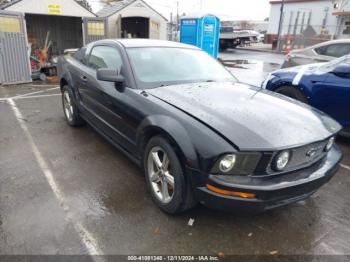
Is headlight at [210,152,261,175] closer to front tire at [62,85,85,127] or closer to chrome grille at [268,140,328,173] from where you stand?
chrome grille at [268,140,328,173]

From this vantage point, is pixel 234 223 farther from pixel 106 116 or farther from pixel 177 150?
pixel 106 116

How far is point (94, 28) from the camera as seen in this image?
11219 millimetres

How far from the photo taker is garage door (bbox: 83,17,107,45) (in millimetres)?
11094

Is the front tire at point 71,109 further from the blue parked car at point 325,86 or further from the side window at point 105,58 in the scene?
the blue parked car at point 325,86

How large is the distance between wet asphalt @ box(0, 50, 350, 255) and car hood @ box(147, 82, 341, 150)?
34.8 inches

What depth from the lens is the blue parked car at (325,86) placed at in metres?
4.46

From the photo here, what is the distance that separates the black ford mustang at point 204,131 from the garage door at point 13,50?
20.3ft

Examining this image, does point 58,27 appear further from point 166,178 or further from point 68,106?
point 166,178

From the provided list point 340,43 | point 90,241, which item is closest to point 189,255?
point 90,241

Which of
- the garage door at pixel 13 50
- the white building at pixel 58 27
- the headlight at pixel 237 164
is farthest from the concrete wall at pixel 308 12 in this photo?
the headlight at pixel 237 164

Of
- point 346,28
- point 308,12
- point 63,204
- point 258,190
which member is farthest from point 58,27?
point 308,12

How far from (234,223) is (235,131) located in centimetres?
98

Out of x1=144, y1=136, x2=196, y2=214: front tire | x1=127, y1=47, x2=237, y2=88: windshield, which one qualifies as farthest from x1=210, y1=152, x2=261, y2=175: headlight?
x1=127, y1=47, x2=237, y2=88: windshield

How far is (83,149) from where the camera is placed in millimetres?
4391
